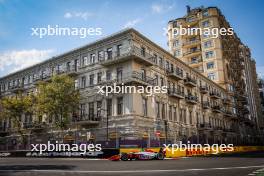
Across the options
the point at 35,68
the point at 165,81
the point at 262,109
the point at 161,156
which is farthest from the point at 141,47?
the point at 262,109

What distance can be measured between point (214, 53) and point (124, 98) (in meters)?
38.7

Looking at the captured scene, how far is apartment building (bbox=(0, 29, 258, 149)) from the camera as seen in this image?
3306 cm

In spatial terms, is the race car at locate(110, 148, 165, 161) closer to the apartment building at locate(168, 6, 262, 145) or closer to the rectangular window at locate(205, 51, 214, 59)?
the apartment building at locate(168, 6, 262, 145)

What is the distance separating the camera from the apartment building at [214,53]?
64562mm

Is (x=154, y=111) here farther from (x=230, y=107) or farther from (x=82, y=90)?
(x=230, y=107)

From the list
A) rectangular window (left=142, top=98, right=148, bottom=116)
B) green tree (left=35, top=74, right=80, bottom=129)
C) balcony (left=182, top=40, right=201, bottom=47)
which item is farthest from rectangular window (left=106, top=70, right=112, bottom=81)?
balcony (left=182, top=40, right=201, bottom=47)

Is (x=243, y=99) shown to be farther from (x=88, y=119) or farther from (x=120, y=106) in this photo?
(x=88, y=119)

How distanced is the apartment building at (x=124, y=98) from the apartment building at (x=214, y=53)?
14960 millimetres

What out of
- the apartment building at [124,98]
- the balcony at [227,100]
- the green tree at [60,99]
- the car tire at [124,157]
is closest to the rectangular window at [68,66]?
the apartment building at [124,98]

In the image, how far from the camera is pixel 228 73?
2653 inches

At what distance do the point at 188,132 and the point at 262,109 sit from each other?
220 feet

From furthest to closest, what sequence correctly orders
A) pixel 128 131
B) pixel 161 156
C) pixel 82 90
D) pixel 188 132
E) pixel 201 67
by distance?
1. pixel 201 67
2. pixel 188 132
3. pixel 82 90
4. pixel 128 131
5. pixel 161 156

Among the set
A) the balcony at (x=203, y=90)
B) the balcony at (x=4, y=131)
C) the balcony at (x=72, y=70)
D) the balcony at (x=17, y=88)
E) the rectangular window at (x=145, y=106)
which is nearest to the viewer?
the rectangular window at (x=145, y=106)

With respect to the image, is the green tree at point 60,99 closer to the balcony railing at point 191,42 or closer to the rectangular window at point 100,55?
the rectangular window at point 100,55
